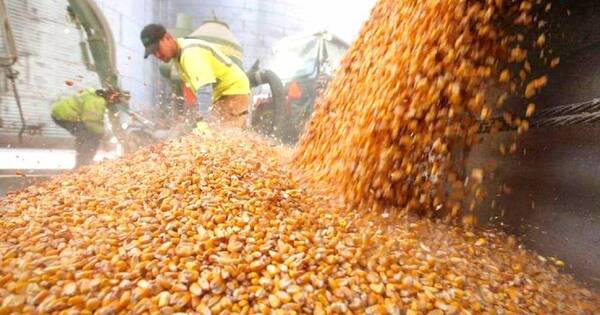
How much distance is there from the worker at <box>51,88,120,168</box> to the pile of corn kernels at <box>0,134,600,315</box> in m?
3.38

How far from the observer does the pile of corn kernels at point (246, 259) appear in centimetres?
146

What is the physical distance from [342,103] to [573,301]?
1843 mm

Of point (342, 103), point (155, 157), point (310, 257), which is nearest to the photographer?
point (310, 257)

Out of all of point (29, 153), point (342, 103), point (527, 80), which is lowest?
point (29, 153)

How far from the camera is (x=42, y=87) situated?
7539 mm

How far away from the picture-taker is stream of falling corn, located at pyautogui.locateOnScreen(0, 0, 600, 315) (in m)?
1.49

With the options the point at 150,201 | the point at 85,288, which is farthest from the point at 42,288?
the point at 150,201

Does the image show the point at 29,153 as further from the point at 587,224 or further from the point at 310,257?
the point at 587,224

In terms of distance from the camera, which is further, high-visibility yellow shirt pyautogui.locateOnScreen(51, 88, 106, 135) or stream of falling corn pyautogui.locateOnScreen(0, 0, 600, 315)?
high-visibility yellow shirt pyautogui.locateOnScreen(51, 88, 106, 135)

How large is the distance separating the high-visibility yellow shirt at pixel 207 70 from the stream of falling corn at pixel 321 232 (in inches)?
74.2

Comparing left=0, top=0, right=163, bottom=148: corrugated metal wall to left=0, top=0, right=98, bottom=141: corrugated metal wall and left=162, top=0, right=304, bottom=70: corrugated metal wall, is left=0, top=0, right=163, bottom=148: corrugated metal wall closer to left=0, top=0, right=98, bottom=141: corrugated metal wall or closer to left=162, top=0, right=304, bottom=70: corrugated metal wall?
left=0, top=0, right=98, bottom=141: corrugated metal wall

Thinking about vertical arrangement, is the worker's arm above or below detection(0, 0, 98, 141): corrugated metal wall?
below

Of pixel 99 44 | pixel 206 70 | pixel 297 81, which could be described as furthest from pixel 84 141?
pixel 297 81

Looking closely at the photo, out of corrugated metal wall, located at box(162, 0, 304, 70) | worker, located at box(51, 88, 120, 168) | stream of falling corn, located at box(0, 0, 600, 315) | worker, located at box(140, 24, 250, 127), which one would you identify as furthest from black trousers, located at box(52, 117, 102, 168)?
corrugated metal wall, located at box(162, 0, 304, 70)
